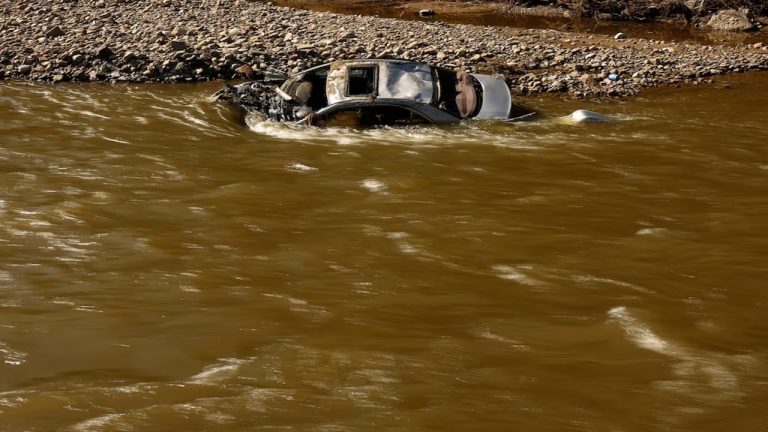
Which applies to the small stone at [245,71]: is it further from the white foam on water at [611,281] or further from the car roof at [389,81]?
the white foam on water at [611,281]

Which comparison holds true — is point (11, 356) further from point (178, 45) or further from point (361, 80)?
point (178, 45)

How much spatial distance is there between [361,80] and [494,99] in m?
2.10

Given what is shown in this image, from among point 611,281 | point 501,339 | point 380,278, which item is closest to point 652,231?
point 611,281

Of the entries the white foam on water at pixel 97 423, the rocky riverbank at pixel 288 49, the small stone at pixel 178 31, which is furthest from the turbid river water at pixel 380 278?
the small stone at pixel 178 31

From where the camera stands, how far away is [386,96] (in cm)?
1309

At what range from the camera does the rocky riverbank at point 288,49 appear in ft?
59.9

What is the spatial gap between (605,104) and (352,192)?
295 inches

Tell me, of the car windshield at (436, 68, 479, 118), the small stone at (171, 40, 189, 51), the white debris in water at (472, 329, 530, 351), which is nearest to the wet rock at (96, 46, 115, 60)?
the small stone at (171, 40, 189, 51)

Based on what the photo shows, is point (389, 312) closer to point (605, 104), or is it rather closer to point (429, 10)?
point (605, 104)

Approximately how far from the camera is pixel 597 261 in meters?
8.85

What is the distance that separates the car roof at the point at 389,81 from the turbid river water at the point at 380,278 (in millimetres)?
594

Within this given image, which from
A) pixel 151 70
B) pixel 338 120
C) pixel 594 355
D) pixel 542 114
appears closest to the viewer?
pixel 594 355

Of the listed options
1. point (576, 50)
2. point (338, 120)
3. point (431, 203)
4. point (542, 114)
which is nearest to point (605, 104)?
point (542, 114)

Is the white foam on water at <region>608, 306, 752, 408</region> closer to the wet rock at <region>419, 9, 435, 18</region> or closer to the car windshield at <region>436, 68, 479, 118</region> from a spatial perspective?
the car windshield at <region>436, 68, 479, 118</region>
